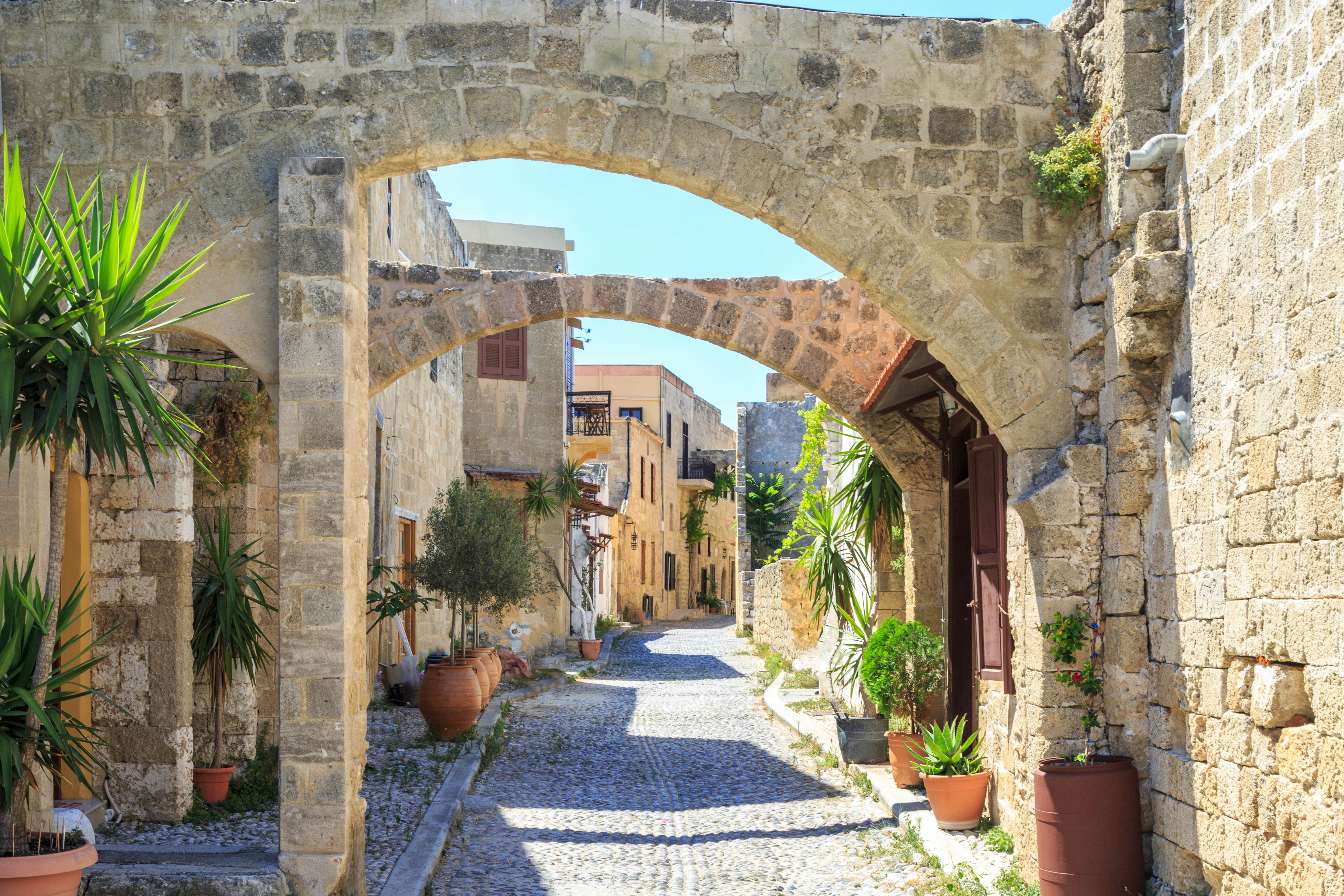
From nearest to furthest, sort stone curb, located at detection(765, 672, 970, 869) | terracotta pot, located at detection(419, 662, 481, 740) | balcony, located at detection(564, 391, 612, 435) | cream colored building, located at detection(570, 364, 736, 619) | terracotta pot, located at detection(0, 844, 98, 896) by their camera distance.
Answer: terracotta pot, located at detection(0, 844, 98, 896) < stone curb, located at detection(765, 672, 970, 869) < terracotta pot, located at detection(419, 662, 481, 740) < balcony, located at detection(564, 391, 612, 435) < cream colored building, located at detection(570, 364, 736, 619)

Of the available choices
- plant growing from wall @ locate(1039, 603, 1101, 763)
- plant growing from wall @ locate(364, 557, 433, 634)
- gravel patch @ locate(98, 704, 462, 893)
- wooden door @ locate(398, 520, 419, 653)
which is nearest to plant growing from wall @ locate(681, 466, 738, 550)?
wooden door @ locate(398, 520, 419, 653)

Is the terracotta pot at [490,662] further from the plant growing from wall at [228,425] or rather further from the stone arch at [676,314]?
the plant growing from wall at [228,425]

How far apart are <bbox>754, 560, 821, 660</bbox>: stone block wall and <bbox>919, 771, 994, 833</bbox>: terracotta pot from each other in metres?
7.47

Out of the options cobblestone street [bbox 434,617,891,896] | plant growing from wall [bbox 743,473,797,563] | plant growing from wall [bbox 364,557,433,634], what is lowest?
cobblestone street [bbox 434,617,891,896]

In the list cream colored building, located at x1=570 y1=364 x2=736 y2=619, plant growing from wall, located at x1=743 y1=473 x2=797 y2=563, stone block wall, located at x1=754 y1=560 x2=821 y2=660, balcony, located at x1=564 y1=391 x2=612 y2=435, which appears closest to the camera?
stone block wall, located at x1=754 y1=560 x2=821 y2=660

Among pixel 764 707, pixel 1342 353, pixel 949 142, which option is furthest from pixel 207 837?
pixel 764 707

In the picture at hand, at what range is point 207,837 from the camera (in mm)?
5988

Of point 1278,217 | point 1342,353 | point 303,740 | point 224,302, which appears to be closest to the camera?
point 1342,353

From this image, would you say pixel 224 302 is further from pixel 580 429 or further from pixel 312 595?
pixel 580 429

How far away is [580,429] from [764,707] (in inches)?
401

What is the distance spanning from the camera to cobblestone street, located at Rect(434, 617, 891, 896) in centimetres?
564

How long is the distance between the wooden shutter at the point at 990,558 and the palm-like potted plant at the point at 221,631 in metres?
3.99

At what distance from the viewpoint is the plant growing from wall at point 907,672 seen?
714cm

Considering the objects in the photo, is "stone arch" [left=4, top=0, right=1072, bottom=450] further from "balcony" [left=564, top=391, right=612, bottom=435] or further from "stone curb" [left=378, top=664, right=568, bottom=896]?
"balcony" [left=564, top=391, right=612, bottom=435]
